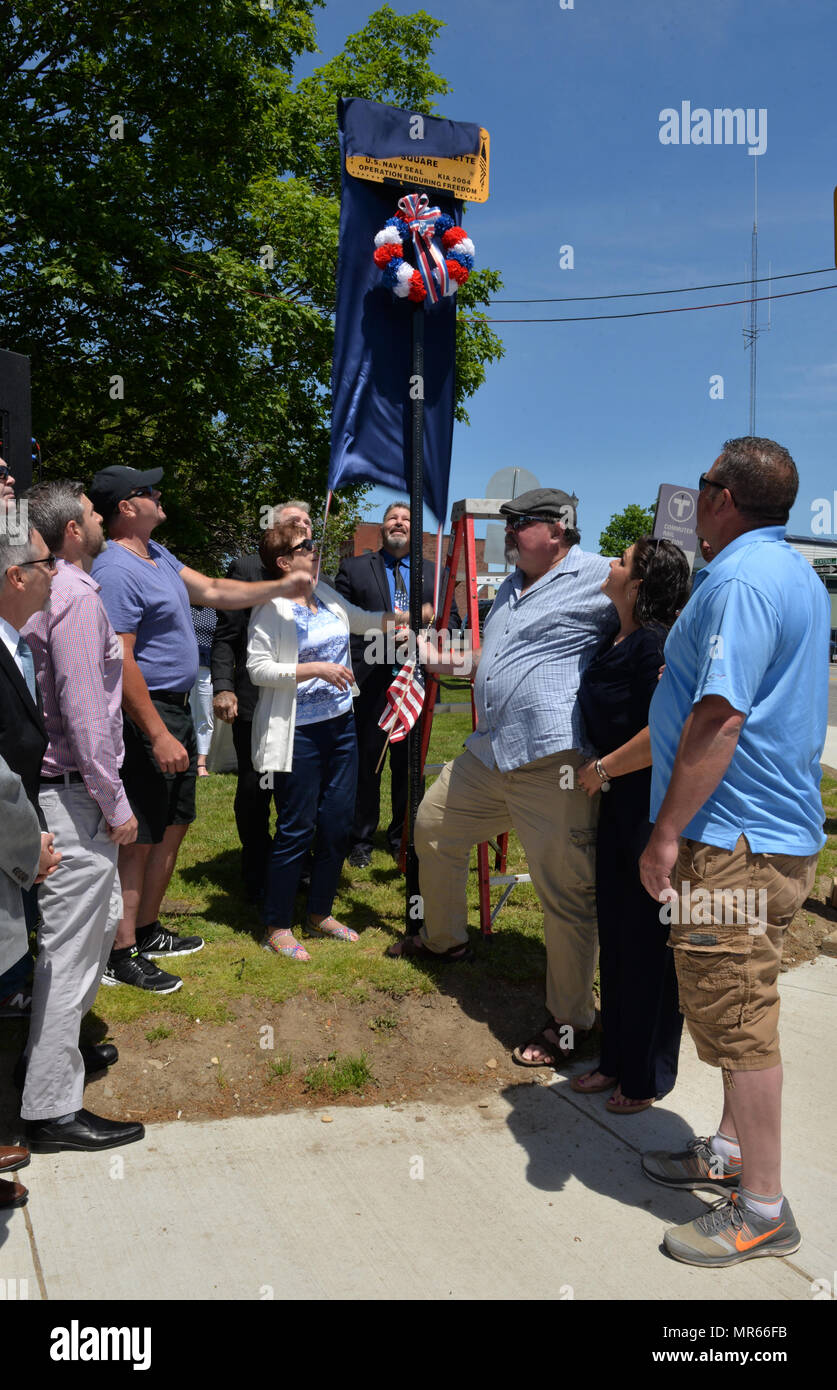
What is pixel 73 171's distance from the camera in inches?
480

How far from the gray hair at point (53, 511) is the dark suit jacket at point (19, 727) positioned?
61cm

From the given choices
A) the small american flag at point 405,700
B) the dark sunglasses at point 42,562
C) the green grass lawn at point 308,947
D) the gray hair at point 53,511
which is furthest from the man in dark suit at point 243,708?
the dark sunglasses at point 42,562

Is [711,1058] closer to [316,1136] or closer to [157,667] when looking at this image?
[316,1136]

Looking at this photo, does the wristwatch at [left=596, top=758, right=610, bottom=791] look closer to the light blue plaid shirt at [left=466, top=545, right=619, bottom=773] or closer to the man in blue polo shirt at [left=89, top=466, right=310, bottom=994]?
the light blue plaid shirt at [left=466, top=545, right=619, bottom=773]

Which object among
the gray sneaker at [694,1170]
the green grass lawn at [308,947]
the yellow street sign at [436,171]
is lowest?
the gray sneaker at [694,1170]

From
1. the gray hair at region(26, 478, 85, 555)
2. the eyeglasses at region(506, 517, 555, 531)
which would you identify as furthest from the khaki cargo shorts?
the gray hair at region(26, 478, 85, 555)

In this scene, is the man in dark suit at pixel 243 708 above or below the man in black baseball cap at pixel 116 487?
below

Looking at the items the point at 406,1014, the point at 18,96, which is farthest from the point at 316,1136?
the point at 18,96

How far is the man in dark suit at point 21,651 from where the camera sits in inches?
105

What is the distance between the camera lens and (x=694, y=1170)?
3.02 m

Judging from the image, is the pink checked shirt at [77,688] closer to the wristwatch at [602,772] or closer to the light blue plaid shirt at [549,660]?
the light blue plaid shirt at [549,660]

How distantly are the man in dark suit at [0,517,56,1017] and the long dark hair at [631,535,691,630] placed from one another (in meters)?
1.95

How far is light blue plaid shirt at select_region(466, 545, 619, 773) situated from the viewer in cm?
370

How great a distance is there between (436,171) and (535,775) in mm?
2893
